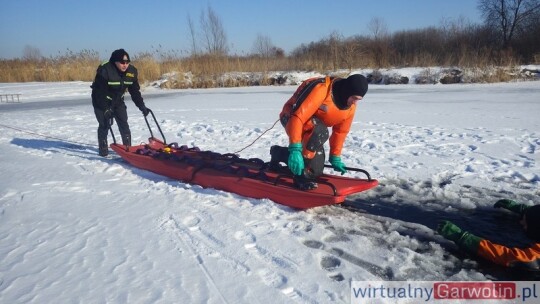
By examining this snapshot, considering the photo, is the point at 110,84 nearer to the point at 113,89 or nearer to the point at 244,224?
the point at 113,89

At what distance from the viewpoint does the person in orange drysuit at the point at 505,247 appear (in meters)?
2.68

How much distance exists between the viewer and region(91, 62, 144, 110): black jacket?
232 inches

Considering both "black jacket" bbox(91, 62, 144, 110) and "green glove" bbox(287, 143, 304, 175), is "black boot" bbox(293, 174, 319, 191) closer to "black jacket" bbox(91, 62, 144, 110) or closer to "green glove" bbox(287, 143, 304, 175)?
"green glove" bbox(287, 143, 304, 175)

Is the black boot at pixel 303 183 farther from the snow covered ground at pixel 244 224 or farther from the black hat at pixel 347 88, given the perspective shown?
the black hat at pixel 347 88

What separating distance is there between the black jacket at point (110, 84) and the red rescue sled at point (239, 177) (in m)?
0.85

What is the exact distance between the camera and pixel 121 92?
6133mm

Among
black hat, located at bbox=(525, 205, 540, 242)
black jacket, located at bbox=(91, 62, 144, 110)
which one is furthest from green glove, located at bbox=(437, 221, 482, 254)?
black jacket, located at bbox=(91, 62, 144, 110)

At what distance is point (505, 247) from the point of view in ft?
9.06

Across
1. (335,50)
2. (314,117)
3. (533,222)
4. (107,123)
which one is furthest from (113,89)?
(335,50)

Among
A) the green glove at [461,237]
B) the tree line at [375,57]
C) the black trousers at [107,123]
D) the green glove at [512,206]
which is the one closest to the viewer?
the green glove at [461,237]

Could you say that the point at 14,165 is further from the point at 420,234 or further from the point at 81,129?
the point at 420,234

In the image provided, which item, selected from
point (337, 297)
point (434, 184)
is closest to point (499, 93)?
point (434, 184)

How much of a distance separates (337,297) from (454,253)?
1.12m

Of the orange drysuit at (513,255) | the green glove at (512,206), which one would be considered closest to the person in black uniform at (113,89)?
the green glove at (512,206)
